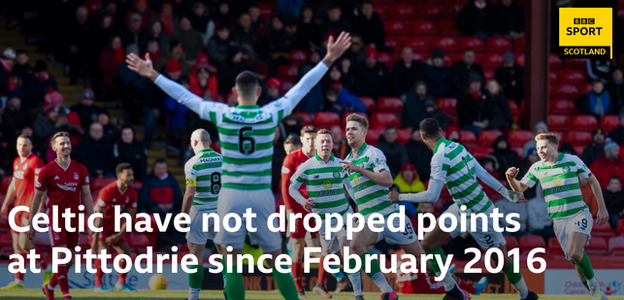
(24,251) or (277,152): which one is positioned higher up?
(277,152)

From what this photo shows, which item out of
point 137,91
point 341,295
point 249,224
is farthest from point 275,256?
point 137,91

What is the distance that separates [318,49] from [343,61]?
29.0 inches

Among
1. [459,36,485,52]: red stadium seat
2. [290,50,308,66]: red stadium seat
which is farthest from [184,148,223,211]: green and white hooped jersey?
[459,36,485,52]: red stadium seat

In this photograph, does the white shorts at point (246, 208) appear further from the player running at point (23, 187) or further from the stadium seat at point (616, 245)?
the stadium seat at point (616, 245)

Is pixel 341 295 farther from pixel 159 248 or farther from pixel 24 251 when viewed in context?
pixel 24 251

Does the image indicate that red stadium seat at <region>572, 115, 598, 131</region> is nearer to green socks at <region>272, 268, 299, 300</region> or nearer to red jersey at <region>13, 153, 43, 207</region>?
red jersey at <region>13, 153, 43, 207</region>

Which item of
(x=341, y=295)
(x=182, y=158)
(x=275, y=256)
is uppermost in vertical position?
(x=182, y=158)

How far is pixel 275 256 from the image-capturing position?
20.6 ft

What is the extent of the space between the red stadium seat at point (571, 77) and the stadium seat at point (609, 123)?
5.99 ft

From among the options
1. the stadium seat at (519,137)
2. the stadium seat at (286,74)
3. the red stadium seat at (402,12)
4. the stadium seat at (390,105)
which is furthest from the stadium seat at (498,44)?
the stadium seat at (286,74)

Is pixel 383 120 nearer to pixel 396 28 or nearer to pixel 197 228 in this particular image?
pixel 396 28

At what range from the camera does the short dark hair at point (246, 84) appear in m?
6.14

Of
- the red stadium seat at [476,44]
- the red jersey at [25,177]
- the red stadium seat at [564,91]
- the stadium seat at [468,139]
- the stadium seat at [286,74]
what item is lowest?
the red jersey at [25,177]

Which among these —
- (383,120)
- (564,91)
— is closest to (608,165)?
(564,91)
